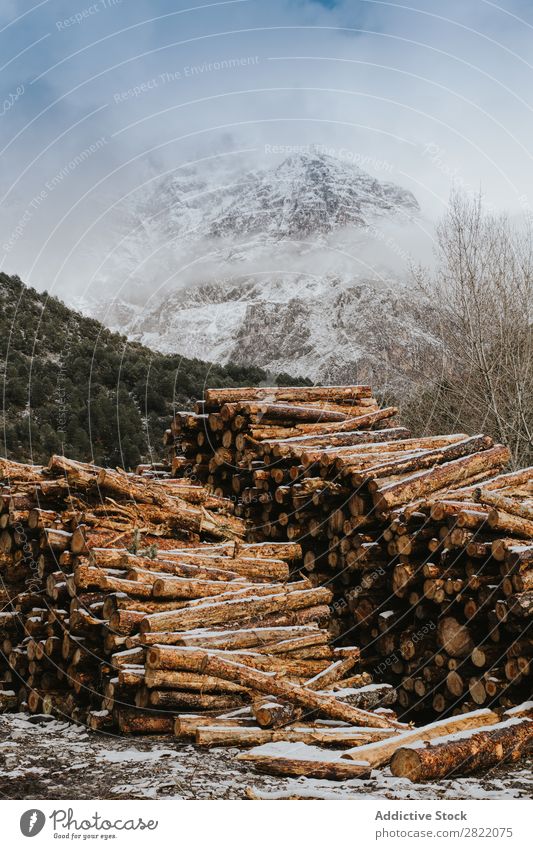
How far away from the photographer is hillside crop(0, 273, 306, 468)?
72.6ft

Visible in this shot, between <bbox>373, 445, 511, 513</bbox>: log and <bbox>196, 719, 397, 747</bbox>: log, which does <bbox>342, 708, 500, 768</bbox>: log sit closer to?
<bbox>196, 719, 397, 747</bbox>: log

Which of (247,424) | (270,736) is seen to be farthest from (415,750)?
(247,424)

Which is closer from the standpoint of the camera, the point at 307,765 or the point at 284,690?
the point at 307,765

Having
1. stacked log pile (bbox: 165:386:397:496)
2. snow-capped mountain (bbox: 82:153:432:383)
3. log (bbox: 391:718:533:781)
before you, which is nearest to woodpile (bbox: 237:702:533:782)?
log (bbox: 391:718:533:781)

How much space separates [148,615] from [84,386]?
67.6ft

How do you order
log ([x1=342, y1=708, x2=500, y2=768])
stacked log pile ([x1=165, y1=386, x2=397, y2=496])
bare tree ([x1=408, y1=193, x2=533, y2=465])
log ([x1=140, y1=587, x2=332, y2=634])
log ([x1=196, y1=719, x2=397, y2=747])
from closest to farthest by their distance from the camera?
log ([x1=342, y1=708, x2=500, y2=768]) < log ([x1=196, y1=719, x2=397, y2=747]) < log ([x1=140, y1=587, x2=332, y2=634]) < stacked log pile ([x1=165, y1=386, x2=397, y2=496]) < bare tree ([x1=408, y1=193, x2=533, y2=465])

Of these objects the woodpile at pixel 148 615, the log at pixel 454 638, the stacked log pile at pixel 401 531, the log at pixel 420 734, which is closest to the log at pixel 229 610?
the woodpile at pixel 148 615

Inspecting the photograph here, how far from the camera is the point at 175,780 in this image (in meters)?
5.04

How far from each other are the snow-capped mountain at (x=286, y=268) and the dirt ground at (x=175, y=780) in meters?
14.3

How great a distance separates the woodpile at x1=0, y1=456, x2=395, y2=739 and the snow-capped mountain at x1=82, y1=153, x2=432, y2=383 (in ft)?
36.7

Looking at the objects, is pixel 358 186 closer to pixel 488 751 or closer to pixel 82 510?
pixel 82 510

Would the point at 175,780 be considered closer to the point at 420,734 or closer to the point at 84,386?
the point at 420,734
